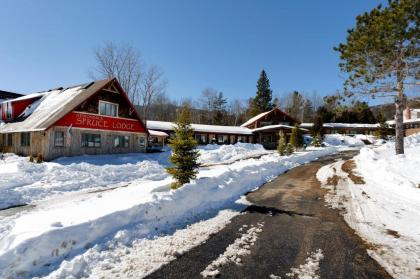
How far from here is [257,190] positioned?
12.9 metres

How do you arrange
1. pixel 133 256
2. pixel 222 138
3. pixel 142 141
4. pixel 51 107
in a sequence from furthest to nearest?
pixel 222 138 < pixel 142 141 < pixel 51 107 < pixel 133 256

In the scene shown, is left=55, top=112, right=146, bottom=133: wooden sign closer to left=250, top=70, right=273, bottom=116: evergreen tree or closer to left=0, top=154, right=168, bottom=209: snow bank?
left=0, top=154, right=168, bottom=209: snow bank

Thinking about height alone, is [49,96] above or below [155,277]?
above

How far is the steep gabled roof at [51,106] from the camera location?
24078 millimetres

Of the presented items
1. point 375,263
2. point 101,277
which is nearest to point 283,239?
point 375,263

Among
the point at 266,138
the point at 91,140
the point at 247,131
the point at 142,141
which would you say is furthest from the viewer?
the point at 266,138

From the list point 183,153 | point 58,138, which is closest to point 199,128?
point 58,138

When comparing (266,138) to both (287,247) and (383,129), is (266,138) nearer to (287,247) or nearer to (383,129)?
(383,129)

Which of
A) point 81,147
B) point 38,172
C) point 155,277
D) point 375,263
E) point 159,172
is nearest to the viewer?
point 155,277

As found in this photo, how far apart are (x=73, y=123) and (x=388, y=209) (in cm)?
2503

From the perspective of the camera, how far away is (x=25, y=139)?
2538cm

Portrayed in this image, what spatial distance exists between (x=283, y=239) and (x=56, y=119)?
23.2 m

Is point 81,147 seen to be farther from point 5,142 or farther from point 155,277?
point 155,277

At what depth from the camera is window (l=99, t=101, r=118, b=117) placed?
89.7ft
